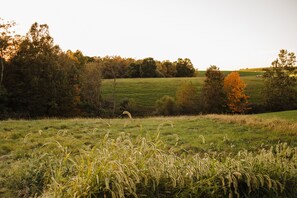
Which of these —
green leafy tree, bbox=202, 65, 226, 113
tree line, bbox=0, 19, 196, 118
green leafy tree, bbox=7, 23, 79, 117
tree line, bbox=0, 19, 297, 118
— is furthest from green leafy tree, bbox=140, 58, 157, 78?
green leafy tree, bbox=7, 23, 79, 117

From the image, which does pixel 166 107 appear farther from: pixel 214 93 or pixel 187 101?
pixel 214 93

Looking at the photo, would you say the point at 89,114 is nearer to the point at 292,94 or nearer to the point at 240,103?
the point at 240,103

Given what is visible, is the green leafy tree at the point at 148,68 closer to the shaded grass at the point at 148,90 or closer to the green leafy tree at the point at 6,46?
the shaded grass at the point at 148,90

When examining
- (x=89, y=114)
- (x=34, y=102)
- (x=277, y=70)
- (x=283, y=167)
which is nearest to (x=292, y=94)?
(x=277, y=70)

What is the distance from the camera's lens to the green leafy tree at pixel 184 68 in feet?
328

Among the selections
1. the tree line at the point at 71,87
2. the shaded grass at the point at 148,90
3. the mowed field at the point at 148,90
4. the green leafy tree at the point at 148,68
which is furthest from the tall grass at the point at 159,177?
the green leafy tree at the point at 148,68

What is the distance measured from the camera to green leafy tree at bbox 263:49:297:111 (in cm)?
5750

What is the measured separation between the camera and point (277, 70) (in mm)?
60750

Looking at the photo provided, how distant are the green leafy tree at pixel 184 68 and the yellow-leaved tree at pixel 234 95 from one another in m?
39.9

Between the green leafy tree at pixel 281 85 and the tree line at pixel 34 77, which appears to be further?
the green leafy tree at pixel 281 85

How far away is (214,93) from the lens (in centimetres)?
5669

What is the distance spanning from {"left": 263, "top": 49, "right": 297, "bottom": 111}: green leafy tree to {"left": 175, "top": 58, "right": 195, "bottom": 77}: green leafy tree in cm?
4046

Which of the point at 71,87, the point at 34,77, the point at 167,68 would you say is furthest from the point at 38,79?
the point at 167,68

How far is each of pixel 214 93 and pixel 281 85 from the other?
14920 millimetres
